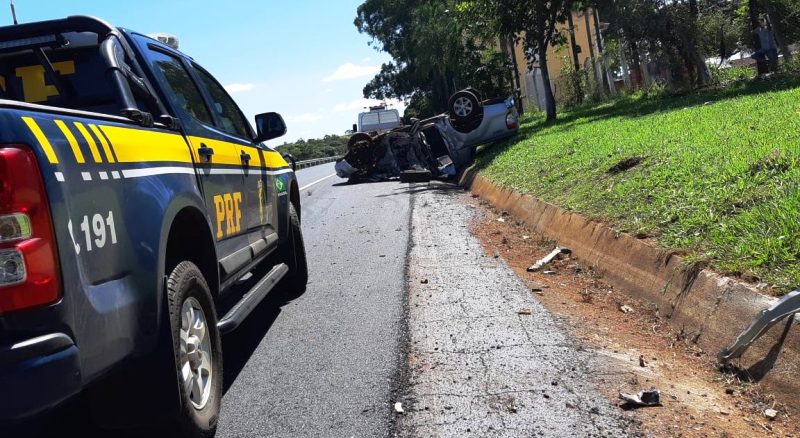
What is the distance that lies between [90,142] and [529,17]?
2095 centimetres

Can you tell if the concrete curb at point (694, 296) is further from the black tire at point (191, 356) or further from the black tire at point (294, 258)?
the black tire at point (191, 356)

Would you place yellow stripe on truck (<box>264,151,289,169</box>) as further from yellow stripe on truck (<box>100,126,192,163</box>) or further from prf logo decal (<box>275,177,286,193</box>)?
yellow stripe on truck (<box>100,126,192,163</box>)

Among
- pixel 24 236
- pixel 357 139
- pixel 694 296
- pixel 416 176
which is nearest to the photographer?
pixel 24 236

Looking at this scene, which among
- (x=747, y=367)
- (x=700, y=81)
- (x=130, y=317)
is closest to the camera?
(x=130, y=317)

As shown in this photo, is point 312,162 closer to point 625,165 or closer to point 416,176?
point 416,176

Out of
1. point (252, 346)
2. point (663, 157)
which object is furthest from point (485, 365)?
point (663, 157)

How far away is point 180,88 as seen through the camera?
16.2 feet

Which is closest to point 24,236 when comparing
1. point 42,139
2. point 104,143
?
point 42,139

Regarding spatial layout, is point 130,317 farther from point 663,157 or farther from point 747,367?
point 663,157

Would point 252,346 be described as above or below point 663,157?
below

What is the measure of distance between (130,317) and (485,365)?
2.34 m

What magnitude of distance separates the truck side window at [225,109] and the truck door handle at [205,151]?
96 centimetres

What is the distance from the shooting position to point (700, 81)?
21.5m

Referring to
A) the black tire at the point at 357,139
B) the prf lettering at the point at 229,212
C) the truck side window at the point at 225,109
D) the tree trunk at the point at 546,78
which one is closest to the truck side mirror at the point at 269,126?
the truck side window at the point at 225,109
